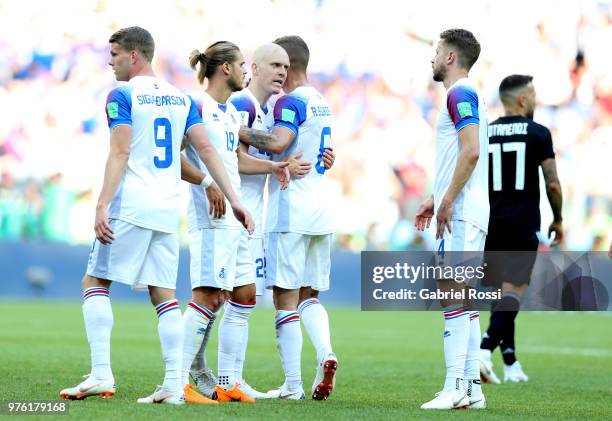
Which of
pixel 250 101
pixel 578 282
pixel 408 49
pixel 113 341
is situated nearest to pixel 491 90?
pixel 408 49

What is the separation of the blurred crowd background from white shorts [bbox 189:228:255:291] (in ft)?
49.8

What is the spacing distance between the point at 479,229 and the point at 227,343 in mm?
1745

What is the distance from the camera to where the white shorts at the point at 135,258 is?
235 inches

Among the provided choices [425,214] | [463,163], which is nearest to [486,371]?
[425,214]

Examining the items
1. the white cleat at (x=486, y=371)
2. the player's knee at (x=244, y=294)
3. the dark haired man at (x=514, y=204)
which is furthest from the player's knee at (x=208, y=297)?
the dark haired man at (x=514, y=204)

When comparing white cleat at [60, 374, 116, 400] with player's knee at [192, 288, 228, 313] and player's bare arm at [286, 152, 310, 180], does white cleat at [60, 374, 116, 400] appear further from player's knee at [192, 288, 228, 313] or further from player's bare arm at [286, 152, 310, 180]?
player's bare arm at [286, 152, 310, 180]

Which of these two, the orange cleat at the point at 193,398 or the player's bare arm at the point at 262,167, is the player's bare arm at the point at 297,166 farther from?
the orange cleat at the point at 193,398

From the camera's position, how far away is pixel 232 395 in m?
6.64

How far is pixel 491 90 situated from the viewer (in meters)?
24.4

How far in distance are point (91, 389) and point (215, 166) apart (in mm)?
1445

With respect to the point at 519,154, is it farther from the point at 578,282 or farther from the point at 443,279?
the point at 578,282

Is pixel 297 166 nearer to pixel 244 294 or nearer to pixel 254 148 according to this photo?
pixel 254 148

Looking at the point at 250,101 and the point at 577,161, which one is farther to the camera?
the point at 577,161

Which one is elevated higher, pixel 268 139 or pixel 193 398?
pixel 268 139
